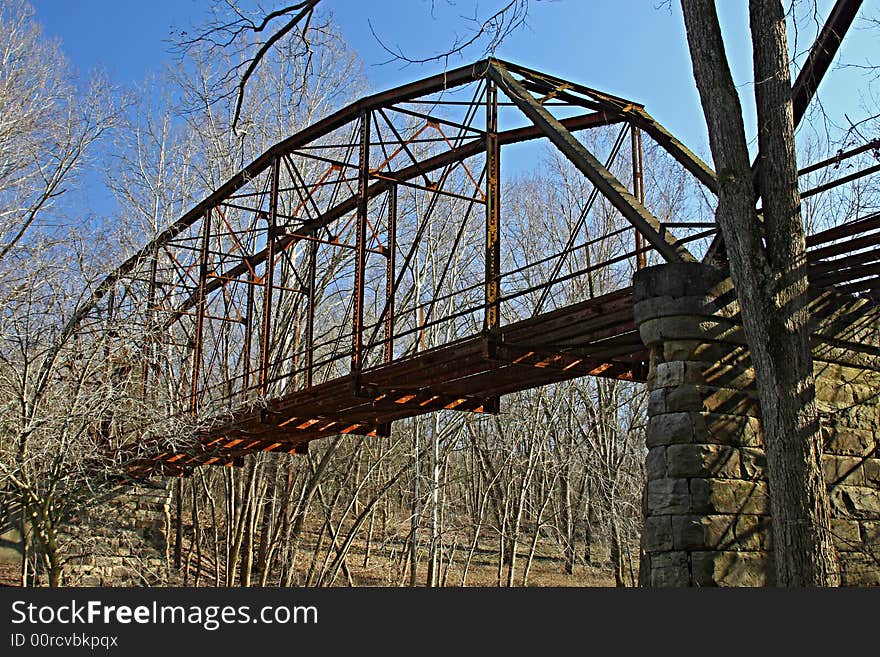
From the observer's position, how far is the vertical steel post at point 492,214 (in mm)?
12125

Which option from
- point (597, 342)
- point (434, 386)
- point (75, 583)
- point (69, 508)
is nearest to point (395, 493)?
point (75, 583)

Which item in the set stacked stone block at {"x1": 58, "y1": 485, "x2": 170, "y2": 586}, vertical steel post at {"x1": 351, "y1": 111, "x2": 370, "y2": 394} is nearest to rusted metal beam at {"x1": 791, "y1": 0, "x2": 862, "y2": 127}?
vertical steel post at {"x1": 351, "y1": 111, "x2": 370, "y2": 394}

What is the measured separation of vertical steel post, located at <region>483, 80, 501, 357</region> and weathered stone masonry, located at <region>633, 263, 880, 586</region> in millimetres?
3199

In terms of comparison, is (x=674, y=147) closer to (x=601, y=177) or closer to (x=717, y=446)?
(x=601, y=177)

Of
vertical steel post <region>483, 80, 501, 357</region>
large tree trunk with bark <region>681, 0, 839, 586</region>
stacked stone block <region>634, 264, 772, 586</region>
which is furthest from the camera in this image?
vertical steel post <region>483, 80, 501, 357</region>

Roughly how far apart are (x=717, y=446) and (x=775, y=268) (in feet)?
6.36

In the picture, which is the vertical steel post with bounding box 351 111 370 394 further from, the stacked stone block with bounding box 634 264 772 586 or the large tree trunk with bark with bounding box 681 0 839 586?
the large tree trunk with bark with bounding box 681 0 839 586

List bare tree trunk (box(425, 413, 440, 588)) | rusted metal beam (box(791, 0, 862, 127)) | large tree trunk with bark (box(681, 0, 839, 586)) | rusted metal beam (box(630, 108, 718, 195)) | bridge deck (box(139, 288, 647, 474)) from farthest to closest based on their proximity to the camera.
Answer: bare tree trunk (box(425, 413, 440, 588)) → rusted metal beam (box(630, 108, 718, 195)) → bridge deck (box(139, 288, 647, 474)) → rusted metal beam (box(791, 0, 862, 127)) → large tree trunk with bark (box(681, 0, 839, 586))

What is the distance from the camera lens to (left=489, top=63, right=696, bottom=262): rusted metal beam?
364 inches

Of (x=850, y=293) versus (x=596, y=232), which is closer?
(x=850, y=293)

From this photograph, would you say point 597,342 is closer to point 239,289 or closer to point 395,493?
point 239,289

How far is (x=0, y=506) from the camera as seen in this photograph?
14984 millimetres

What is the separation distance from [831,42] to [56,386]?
483 inches

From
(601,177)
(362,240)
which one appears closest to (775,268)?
(601,177)
